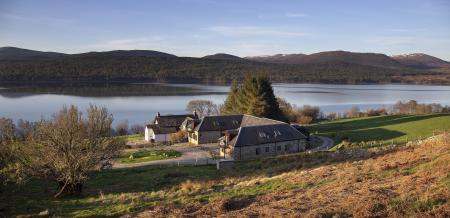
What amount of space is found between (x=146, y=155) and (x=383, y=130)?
34.0 m

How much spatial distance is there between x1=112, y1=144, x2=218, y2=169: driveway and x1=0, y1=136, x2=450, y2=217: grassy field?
43.2 feet

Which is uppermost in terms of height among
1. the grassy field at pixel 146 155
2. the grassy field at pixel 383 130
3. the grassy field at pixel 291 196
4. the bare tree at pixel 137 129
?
the grassy field at pixel 291 196

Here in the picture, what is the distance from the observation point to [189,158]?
165 ft

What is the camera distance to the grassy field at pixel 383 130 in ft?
171

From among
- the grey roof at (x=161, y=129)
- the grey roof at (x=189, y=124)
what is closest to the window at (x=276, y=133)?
the grey roof at (x=189, y=124)

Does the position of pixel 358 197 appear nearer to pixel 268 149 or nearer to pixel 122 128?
pixel 268 149

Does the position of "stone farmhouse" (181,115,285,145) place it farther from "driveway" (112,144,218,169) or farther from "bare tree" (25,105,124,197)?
"bare tree" (25,105,124,197)

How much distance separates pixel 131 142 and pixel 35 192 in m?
38.3

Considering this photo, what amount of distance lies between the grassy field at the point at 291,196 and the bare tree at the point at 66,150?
1479 millimetres

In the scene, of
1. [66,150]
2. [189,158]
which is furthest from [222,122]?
[66,150]

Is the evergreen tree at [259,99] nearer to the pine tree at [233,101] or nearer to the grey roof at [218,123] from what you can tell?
the pine tree at [233,101]

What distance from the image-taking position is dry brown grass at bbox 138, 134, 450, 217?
14586 mm

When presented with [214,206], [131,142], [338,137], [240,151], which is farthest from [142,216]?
[131,142]

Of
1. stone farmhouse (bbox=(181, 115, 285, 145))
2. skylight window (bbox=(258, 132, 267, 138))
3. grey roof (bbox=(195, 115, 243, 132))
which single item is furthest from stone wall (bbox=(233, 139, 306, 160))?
grey roof (bbox=(195, 115, 243, 132))
